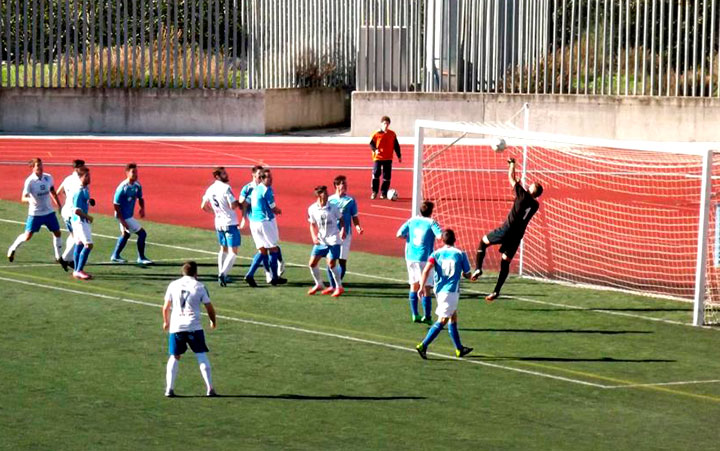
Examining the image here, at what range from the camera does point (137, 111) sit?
1859 inches

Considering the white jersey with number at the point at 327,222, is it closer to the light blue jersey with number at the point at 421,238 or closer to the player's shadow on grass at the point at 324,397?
the light blue jersey with number at the point at 421,238

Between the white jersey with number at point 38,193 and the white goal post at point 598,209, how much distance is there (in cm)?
620

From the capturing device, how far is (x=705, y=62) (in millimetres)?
42906

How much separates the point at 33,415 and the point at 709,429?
A: 6936 mm

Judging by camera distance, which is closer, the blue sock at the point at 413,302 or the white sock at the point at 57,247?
the blue sock at the point at 413,302

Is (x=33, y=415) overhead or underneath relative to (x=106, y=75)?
underneath

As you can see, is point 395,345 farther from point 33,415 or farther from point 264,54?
point 264,54

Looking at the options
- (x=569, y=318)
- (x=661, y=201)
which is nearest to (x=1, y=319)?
(x=569, y=318)

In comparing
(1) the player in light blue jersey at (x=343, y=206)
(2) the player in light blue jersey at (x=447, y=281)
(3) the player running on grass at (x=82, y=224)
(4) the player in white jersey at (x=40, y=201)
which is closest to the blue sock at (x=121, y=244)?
(4) the player in white jersey at (x=40, y=201)

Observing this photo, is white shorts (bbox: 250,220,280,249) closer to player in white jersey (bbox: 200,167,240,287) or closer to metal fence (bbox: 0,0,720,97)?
player in white jersey (bbox: 200,167,240,287)

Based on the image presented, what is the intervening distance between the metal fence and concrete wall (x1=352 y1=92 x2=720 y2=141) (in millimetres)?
462

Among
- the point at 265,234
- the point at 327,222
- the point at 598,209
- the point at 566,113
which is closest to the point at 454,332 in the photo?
the point at 327,222

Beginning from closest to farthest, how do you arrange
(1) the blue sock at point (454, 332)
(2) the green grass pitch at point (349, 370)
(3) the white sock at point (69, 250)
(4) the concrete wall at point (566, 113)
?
(2) the green grass pitch at point (349, 370)
(1) the blue sock at point (454, 332)
(3) the white sock at point (69, 250)
(4) the concrete wall at point (566, 113)

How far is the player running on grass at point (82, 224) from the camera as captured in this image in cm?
2242
